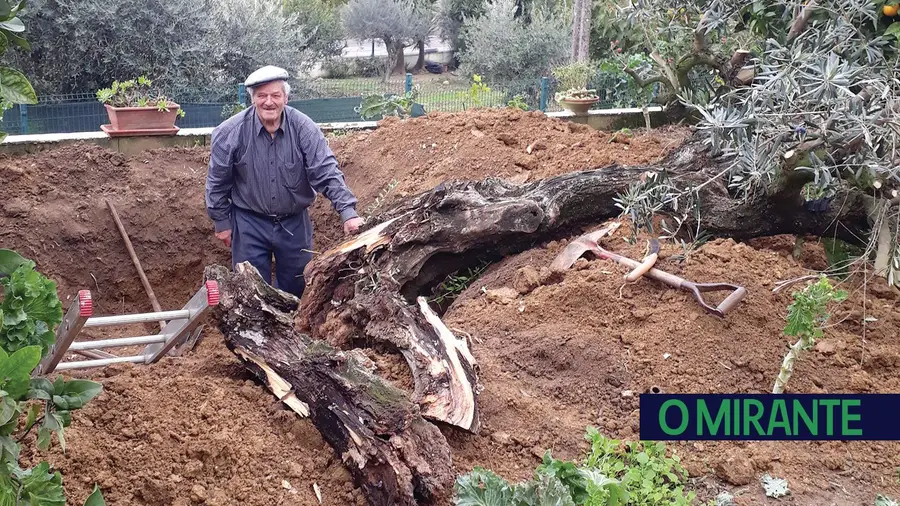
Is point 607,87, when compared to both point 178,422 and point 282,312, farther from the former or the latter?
point 178,422

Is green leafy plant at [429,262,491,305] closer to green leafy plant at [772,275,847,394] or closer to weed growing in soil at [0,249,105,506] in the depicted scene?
green leafy plant at [772,275,847,394]

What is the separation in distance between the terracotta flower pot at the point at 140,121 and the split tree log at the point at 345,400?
15.9 ft

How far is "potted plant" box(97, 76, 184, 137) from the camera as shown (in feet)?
25.7

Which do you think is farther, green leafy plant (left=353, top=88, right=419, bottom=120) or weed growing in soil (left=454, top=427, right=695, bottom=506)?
green leafy plant (left=353, top=88, right=419, bottom=120)

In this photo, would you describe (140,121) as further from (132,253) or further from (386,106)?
(386,106)

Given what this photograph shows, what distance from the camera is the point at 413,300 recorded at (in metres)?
4.77

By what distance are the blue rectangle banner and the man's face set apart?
9.80 ft

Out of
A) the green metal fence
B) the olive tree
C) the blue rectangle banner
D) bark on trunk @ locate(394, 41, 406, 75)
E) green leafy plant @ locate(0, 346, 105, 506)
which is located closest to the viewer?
green leafy plant @ locate(0, 346, 105, 506)

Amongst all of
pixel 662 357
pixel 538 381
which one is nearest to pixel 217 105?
pixel 538 381

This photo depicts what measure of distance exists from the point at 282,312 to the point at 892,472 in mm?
2630

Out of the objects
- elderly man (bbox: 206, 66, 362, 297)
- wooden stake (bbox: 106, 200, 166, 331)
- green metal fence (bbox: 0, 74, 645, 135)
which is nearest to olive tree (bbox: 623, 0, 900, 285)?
elderly man (bbox: 206, 66, 362, 297)

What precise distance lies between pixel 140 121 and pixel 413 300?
14.9 ft

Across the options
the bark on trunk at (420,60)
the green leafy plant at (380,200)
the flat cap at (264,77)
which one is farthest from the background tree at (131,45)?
the bark on trunk at (420,60)

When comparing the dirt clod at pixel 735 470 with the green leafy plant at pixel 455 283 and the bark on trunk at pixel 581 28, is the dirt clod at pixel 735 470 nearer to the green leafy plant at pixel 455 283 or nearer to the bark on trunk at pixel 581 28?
the green leafy plant at pixel 455 283
